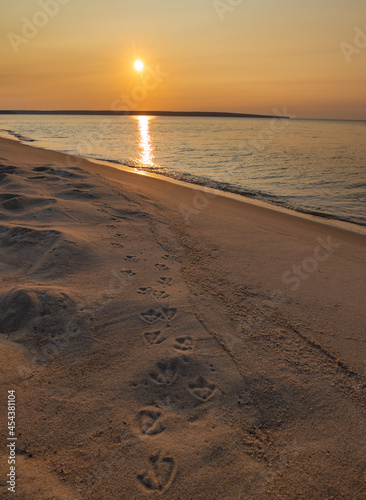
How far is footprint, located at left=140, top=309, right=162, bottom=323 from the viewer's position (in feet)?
11.7

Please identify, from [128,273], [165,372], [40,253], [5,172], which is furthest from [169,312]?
[5,172]

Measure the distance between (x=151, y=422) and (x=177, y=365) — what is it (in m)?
0.60

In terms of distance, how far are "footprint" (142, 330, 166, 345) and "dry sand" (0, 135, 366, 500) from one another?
0.7 inches

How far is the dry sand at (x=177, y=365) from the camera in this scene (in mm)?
2143

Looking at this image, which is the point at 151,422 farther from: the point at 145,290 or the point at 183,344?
the point at 145,290

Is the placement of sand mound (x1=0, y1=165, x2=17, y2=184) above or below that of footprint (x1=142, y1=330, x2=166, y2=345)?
above

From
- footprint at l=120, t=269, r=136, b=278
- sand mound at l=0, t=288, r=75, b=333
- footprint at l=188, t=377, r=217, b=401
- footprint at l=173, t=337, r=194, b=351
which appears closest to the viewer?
footprint at l=188, t=377, r=217, b=401

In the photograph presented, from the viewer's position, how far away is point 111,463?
2.16 meters

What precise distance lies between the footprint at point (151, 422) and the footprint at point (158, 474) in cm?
19

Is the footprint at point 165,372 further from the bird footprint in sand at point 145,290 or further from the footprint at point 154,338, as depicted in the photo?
the bird footprint in sand at point 145,290

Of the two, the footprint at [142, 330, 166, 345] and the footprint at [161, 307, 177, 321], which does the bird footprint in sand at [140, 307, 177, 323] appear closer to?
the footprint at [161, 307, 177, 321]

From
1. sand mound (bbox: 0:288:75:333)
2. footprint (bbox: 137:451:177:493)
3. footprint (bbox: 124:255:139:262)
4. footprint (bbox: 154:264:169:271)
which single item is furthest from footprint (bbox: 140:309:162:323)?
footprint (bbox: 137:451:177:493)

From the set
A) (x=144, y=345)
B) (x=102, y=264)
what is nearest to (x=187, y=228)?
(x=102, y=264)

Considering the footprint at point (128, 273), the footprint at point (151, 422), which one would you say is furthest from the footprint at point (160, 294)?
the footprint at point (151, 422)
